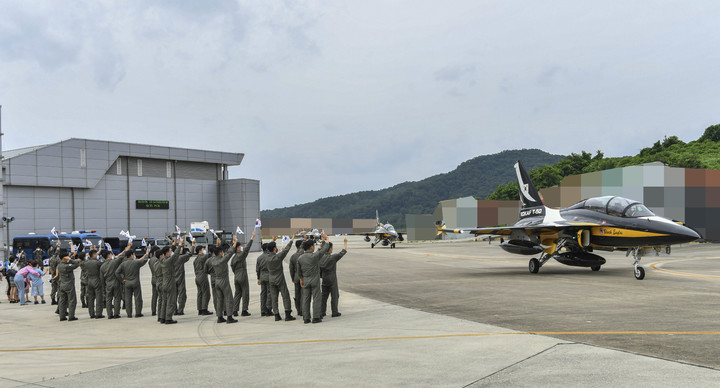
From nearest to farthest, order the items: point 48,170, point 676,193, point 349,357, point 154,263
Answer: point 349,357 < point 154,263 < point 676,193 < point 48,170

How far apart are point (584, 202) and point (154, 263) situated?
15890 millimetres

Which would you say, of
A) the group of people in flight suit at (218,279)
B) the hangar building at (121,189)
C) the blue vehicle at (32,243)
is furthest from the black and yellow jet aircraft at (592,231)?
the hangar building at (121,189)

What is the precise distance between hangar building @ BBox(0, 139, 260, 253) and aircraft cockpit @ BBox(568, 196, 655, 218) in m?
44.3

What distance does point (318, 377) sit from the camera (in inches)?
263

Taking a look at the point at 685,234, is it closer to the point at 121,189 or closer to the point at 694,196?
the point at 694,196

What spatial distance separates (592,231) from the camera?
19859 millimetres

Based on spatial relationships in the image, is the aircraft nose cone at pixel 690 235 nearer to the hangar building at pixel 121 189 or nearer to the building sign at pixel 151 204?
the hangar building at pixel 121 189

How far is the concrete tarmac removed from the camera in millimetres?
6641

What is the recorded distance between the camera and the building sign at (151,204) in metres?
54.9

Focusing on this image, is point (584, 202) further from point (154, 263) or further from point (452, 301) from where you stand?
point (154, 263)

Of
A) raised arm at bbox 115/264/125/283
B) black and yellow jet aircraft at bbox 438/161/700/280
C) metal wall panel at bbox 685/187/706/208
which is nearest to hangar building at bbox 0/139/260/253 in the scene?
raised arm at bbox 115/264/125/283

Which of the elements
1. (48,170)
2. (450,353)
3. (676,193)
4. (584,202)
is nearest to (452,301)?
(450,353)

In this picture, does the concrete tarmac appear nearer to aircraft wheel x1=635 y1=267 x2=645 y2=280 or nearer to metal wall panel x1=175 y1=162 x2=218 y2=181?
aircraft wheel x1=635 y1=267 x2=645 y2=280

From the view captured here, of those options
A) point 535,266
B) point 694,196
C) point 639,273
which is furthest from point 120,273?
point 694,196
